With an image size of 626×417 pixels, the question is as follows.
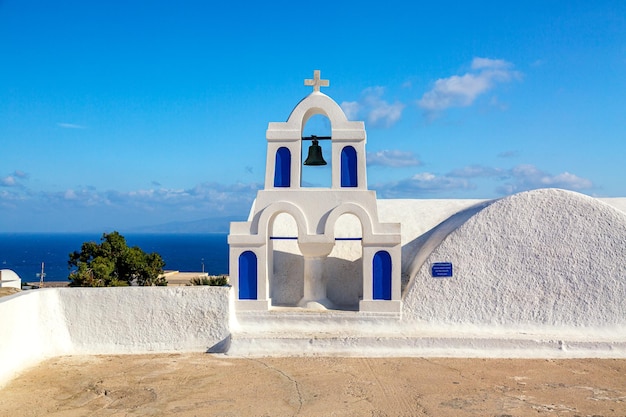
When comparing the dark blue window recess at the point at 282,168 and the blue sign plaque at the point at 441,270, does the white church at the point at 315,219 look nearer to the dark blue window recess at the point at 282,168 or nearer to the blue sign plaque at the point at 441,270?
the dark blue window recess at the point at 282,168

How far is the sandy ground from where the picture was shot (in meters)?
8.60

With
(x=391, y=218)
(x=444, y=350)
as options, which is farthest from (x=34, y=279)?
(x=444, y=350)

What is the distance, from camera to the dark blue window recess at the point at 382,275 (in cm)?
1226

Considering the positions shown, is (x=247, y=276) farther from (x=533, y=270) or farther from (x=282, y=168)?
(x=533, y=270)

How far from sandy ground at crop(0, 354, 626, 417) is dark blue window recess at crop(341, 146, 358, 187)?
417 cm

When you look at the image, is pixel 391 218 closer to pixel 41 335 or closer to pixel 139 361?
pixel 139 361

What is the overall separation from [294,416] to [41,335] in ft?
20.4

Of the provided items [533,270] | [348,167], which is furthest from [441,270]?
[348,167]

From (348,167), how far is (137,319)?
19.8ft

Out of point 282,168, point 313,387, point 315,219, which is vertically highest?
point 282,168

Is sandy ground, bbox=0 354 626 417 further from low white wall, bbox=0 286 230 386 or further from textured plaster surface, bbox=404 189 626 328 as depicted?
textured plaster surface, bbox=404 189 626 328

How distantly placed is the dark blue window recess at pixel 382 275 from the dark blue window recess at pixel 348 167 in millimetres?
1871

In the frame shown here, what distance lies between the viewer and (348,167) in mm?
12797

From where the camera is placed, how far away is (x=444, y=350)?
37.3ft
